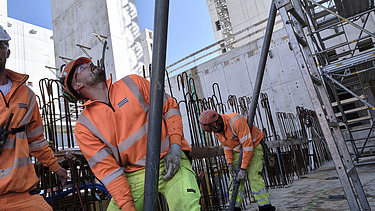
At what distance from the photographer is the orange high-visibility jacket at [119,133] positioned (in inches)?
75.8

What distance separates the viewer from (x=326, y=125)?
293cm

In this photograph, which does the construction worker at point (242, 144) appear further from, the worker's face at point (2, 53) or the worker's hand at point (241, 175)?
the worker's face at point (2, 53)

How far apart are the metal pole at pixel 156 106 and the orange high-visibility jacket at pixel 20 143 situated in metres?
1.46

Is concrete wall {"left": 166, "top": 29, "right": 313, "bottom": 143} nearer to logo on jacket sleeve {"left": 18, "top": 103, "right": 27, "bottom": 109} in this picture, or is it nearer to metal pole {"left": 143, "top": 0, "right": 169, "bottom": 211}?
logo on jacket sleeve {"left": 18, "top": 103, "right": 27, "bottom": 109}

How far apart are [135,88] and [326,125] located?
7.08ft

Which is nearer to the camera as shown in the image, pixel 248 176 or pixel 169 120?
pixel 169 120

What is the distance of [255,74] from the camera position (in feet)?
46.0

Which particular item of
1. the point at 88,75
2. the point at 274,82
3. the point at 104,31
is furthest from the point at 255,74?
the point at 88,75

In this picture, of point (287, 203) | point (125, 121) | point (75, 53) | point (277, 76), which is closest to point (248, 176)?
point (287, 203)

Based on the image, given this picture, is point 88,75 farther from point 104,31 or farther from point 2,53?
point 104,31

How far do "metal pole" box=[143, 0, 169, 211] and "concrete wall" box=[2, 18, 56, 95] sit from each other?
26.1 metres

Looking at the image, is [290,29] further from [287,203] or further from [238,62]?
[238,62]

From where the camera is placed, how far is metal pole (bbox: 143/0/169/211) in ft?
3.39

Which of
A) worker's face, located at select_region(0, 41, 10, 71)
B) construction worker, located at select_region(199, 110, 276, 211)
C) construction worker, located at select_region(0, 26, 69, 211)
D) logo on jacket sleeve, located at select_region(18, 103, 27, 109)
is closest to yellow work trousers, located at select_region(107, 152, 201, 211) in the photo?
construction worker, located at select_region(0, 26, 69, 211)
